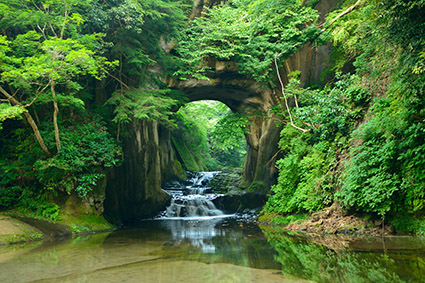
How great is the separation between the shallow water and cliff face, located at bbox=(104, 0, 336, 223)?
6.95m

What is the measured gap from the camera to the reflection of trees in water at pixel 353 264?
3359 mm

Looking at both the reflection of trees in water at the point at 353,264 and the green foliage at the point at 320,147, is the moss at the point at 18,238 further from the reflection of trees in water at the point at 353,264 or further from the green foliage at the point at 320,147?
the green foliage at the point at 320,147

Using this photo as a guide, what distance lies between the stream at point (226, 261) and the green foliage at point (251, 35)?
8.90 metres

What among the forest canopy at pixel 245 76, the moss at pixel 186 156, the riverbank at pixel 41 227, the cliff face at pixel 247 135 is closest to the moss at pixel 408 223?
the forest canopy at pixel 245 76

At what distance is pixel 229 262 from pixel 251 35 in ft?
39.1

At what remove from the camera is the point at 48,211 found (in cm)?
959

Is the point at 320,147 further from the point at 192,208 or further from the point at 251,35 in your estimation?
the point at 192,208

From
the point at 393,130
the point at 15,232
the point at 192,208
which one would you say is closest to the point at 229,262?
the point at 393,130

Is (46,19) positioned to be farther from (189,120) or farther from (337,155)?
(189,120)

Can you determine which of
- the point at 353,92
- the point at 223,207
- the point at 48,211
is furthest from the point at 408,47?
the point at 223,207

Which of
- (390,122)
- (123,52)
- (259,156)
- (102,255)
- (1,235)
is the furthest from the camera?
(259,156)

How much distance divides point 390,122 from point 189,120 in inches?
818

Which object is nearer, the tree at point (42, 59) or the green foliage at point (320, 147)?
the tree at point (42, 59)

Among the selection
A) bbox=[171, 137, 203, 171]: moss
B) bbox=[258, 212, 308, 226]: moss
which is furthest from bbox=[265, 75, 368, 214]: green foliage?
bbox=[171, 137, 203, 171]: moss
